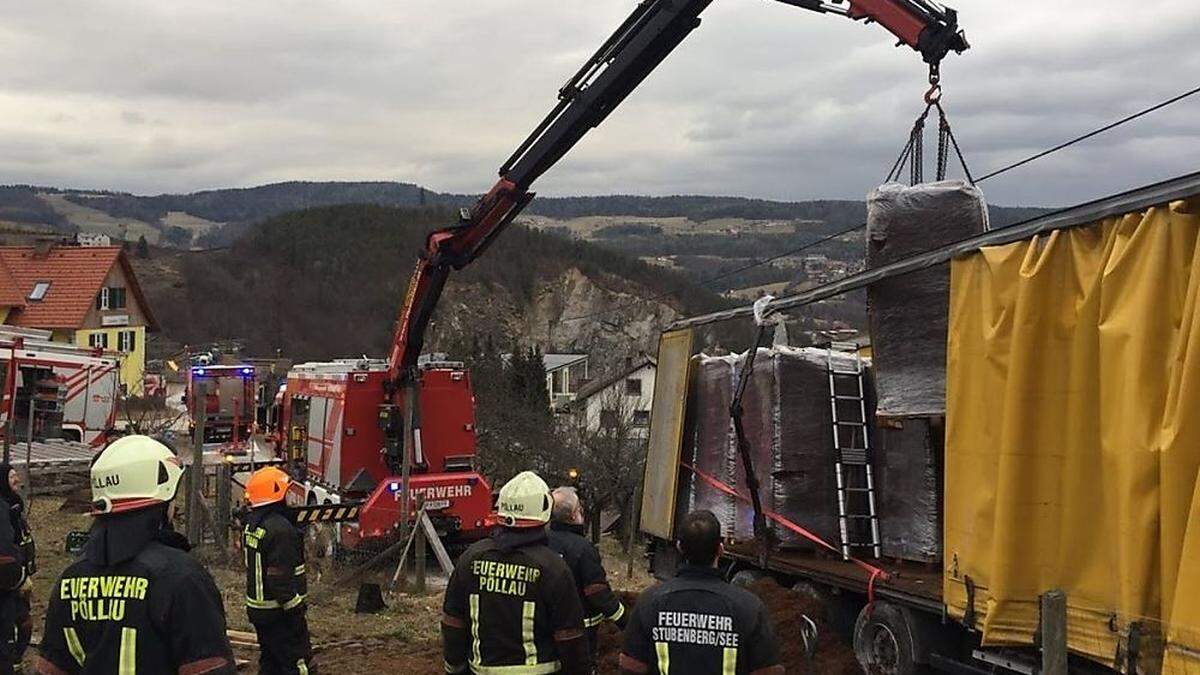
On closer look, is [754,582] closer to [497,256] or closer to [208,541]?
[208,541]

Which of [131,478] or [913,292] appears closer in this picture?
→ [131,478]

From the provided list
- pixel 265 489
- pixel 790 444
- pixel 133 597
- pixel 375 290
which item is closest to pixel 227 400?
pixel 790 444

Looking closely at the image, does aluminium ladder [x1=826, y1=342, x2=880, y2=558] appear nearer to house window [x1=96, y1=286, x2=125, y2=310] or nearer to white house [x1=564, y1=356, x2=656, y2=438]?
white house [x1=564, y1=356, x2=656, y2=438]

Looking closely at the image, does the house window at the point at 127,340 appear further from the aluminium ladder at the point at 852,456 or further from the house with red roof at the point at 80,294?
the aluminium ladder at the point at 852,456

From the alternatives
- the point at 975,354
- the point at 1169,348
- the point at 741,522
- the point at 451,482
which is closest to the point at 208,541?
the point at 451,482

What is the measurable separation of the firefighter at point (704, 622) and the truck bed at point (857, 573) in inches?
115

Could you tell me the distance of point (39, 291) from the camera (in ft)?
Answer: 158

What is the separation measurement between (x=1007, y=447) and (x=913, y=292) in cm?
235

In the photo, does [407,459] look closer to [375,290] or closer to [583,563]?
[583,563]

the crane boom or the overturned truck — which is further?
the crane boom

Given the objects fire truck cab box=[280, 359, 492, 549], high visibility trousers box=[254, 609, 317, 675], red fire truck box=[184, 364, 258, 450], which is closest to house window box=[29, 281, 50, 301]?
red fire truck box=[184, 364, 258, 450]

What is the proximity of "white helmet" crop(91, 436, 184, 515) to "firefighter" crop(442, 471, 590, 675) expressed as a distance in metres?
1.73

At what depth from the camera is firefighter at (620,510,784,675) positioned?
3936 mm

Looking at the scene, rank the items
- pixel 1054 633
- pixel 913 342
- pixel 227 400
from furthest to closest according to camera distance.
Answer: pixel 227 400
pixel 913 342
pixel 1054 633
